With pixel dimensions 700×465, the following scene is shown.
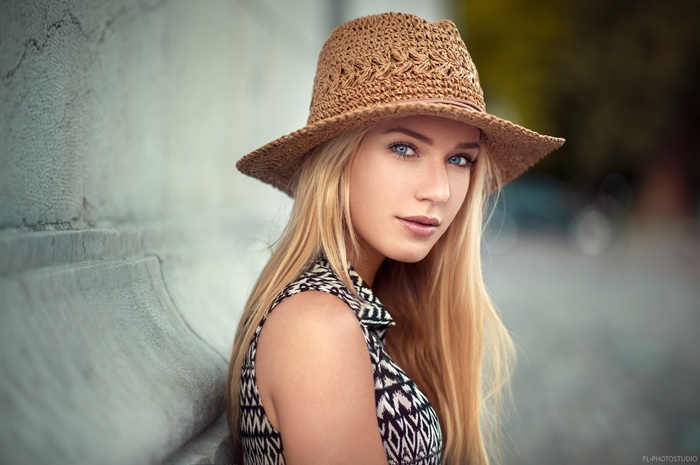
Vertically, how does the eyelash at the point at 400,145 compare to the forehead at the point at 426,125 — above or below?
below

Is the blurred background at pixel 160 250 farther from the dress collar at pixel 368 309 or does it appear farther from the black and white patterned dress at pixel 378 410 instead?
the dress collar at pixel 368 309

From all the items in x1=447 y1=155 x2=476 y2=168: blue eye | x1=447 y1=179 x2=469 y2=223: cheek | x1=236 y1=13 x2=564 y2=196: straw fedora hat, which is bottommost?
x1=447 y1=179 x2=469 y2=223: cheek

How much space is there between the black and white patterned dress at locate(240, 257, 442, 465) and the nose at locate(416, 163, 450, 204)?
0.39m

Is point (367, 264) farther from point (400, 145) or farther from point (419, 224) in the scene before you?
point (400, 145)

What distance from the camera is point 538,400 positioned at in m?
5.98

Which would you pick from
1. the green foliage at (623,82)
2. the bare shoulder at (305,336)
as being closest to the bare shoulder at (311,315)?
the bare shoulder at (305,336)

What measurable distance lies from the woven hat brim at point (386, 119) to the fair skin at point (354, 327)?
118mm

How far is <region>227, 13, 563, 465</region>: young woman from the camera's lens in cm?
182

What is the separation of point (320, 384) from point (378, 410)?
0.99 ft

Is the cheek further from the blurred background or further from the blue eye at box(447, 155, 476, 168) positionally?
the blurred background

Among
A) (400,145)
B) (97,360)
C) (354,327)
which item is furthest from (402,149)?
(97,360)

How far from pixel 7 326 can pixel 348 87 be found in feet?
3.93

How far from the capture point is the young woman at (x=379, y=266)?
1.82 meters

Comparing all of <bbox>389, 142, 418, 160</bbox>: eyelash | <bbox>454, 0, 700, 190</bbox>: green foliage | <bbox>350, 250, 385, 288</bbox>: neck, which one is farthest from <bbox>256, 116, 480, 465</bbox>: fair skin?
<bbox>454, 0, 700, 190</bbox>: green foliage
